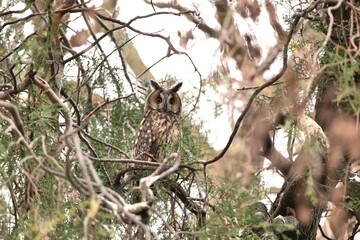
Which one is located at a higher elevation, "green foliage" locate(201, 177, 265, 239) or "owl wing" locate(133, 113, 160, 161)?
"owl wing" locate(133, 113, 160, 161)

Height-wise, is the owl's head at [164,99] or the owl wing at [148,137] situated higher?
the owl's head at [164,99]

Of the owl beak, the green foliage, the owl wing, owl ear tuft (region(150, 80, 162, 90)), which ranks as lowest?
the green foliage

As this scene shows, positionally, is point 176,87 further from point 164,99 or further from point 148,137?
point 148,137

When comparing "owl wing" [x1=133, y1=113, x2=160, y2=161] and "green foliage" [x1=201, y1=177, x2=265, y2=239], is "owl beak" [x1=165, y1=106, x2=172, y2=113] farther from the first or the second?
"green foliage" [x1=201, y1=177, x2=265, y2=239]

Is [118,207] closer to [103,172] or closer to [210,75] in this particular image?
[103,172]

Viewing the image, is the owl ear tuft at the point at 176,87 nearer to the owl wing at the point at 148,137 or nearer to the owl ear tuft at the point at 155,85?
the owl ear tuft at the point at 155,85

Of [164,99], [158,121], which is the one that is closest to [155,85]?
[164,99]

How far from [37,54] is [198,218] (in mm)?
815

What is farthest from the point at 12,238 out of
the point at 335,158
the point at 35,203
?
the point at 335,158

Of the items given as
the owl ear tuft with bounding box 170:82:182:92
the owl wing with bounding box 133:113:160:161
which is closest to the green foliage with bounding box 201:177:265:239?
the owl wing with bounding box 133:113:160:161

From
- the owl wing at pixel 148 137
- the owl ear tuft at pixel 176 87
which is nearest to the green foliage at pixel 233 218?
the owl wing at pixel 148 137

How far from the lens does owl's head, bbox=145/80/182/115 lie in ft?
14.1

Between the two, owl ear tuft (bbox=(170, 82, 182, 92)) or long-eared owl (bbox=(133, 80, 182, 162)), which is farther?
owl ear tuft (bbox=(170, 82, 182, 92))

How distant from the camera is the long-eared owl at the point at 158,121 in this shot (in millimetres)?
4059
